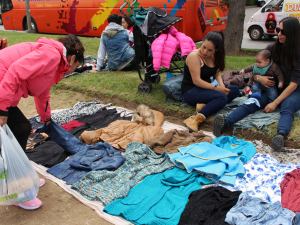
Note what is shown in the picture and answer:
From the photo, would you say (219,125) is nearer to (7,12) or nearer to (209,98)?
(209,98)

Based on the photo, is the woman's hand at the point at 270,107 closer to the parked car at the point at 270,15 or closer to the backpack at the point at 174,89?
the backpack at the point at 174,89

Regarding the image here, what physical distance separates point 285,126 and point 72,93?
4207 millimetres

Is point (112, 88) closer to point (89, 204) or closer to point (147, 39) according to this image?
point (147, 39)

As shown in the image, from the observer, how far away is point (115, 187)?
104 inches

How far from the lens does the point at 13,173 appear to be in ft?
7.07

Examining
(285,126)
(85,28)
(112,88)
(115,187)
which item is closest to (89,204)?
(115,187)

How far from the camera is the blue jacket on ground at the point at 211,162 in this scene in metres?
2.73

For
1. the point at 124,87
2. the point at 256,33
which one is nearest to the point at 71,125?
the point at 124,87

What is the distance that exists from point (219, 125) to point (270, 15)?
31.2 feet

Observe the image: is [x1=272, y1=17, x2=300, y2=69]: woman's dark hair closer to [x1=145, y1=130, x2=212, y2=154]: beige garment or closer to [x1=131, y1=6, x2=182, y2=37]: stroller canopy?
[x1=145, y1=130, x2=212, y2=154]: beige garment

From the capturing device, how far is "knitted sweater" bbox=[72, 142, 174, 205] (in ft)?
8.46

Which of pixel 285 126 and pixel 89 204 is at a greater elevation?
pixel 285 126

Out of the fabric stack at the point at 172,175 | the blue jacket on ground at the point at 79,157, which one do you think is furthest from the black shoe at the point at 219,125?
the blue jacket on ground at the point at 79,157

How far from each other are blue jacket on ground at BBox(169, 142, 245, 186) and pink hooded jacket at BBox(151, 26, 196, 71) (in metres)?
2.14
